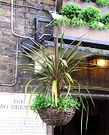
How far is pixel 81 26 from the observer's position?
4848 millimetres

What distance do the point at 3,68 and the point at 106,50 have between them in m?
1.44

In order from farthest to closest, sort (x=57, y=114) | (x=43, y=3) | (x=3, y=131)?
(x=43, y=3)
(x=3, y=131)
(x=57, y=114)

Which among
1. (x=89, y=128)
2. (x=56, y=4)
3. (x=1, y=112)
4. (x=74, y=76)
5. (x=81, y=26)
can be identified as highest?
(x=56, y=4)

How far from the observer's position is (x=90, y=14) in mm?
4895

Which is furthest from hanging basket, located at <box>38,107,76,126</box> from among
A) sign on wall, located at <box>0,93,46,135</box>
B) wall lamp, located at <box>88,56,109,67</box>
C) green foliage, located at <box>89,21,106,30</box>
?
Answer: wall lamp, located at <box>88,56,109,67</box>

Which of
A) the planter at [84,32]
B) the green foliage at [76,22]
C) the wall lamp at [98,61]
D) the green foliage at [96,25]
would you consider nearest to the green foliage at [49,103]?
the planter at [84,32]

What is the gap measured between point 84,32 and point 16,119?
148cm

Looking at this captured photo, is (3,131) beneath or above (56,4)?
beneath

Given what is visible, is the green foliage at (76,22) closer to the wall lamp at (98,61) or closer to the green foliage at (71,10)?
the green foliage at (71,10)

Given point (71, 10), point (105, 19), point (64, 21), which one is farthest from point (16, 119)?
point (105, 19)

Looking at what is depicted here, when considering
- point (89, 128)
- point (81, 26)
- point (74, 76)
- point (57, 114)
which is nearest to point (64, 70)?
point (57, 114)

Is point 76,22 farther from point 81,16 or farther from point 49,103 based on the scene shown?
point 49,103

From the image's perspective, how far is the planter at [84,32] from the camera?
475cm

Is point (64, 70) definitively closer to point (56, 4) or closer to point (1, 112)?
point (1, 112)
